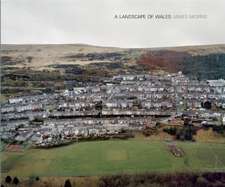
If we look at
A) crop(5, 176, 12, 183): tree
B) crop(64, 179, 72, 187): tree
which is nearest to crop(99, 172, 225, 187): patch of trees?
crop(64, 179, 72, 187): tree

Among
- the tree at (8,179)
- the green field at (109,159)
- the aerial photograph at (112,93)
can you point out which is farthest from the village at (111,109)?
the tree at (8,179)

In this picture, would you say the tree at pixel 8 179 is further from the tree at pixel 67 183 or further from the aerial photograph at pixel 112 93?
the tree at pixel 67 183

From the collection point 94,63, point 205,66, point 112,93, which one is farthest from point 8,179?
point 205,66

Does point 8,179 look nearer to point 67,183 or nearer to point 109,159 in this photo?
point 67,183

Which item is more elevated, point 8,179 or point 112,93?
point 112,93

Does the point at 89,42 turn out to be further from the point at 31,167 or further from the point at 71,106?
the point at 31,167

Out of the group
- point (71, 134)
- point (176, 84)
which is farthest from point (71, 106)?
point (176, 84)

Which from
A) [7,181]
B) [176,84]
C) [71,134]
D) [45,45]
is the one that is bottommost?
[7,181]
